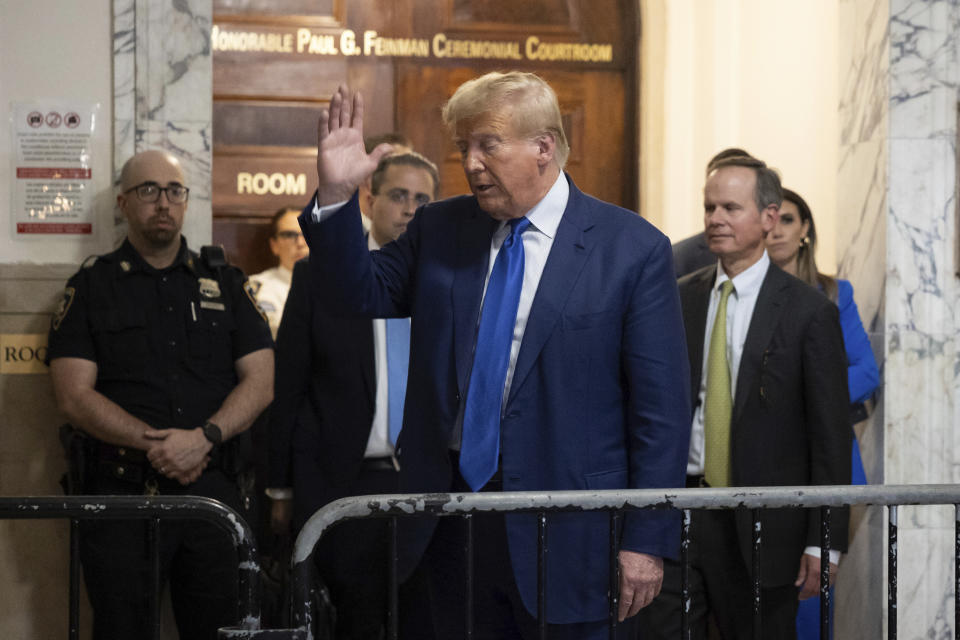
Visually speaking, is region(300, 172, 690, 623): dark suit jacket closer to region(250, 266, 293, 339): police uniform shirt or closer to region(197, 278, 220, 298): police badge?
region(197, 278, 220, 298): police badge

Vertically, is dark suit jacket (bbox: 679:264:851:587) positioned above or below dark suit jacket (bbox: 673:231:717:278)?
below

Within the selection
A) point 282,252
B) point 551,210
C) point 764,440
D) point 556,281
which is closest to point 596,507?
point 556,281

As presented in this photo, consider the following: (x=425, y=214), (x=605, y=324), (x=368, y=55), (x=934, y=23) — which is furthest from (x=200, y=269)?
(x=934, y=23)

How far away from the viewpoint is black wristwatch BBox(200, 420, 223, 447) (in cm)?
408

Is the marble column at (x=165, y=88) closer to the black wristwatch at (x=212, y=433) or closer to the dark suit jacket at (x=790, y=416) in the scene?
the black wristwatch at (x=212, y=433)

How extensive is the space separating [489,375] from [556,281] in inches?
10.5

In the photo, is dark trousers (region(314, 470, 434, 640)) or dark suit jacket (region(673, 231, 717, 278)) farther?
dark suit jacket (region(673, 231, 717, 278))

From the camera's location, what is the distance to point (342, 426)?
4094mm

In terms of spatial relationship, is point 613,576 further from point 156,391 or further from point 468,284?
point 156,391

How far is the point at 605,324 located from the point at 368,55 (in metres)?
4.36

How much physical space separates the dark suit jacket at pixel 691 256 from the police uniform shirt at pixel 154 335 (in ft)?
5.89

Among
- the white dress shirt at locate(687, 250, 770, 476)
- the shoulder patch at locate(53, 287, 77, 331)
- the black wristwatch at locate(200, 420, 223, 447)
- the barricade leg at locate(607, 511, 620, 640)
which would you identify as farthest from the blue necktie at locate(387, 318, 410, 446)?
the barricade leg at locate(607, 511, 620, 640)

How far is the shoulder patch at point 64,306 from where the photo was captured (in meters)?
4.13

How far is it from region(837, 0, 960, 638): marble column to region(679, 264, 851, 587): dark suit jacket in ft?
3.75
